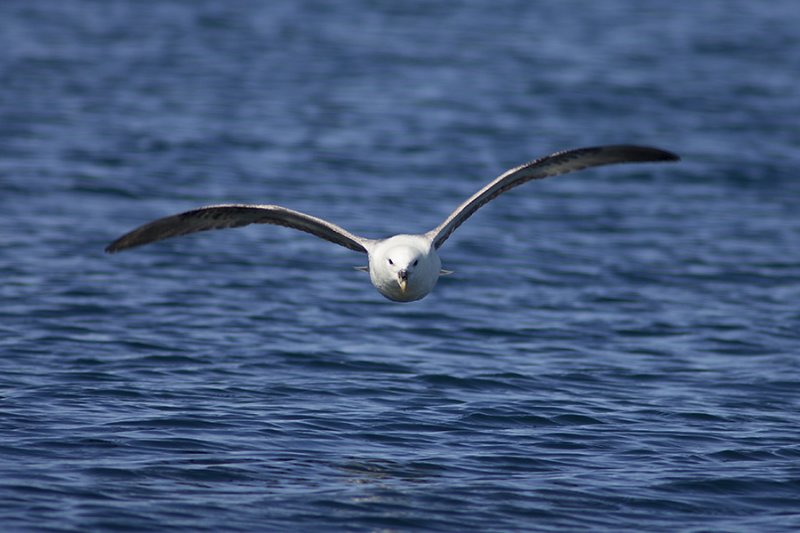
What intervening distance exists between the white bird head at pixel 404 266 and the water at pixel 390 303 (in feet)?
4.96

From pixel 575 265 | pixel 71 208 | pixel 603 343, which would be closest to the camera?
pixel 603 343

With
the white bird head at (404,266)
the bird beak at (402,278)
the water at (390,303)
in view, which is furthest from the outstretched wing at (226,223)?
the water at (390,303)

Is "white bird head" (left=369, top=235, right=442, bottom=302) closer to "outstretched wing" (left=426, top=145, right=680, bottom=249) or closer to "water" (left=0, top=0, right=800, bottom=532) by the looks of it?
"outstretched wing" (left=426, top=145, right=680, bottom=249)

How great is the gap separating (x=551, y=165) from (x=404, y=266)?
1970mm

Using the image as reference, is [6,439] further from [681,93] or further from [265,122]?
[681,93]

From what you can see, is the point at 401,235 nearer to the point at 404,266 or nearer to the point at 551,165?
the point at 404,266

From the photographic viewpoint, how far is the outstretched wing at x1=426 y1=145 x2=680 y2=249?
36.6ft

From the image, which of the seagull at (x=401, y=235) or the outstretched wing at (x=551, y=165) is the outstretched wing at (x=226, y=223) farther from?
the outstretched wing at (x=551, y=165)

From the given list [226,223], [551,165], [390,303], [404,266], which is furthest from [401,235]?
[390,303]

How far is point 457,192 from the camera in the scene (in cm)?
2280

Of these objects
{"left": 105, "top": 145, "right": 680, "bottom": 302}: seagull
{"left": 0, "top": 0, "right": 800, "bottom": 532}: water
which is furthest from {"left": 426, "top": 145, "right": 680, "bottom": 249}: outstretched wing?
{"left": 0, "top": 0, "right": 800, "bottom": 532}: water

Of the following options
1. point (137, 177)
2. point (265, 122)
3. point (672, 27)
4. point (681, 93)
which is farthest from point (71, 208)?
point (672, 27)

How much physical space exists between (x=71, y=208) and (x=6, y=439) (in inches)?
389

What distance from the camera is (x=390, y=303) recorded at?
1684 cm
